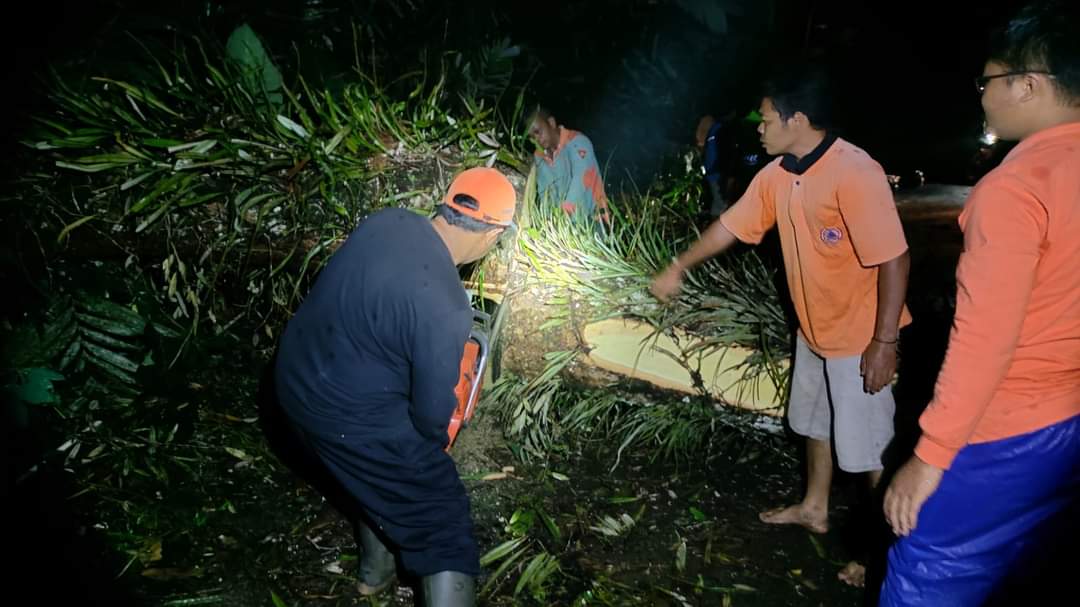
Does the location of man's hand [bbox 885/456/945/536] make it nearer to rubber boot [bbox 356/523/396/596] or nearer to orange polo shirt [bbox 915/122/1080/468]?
orange polo shirt [bbox 915/122/1080/468]

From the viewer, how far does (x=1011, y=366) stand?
1.76m

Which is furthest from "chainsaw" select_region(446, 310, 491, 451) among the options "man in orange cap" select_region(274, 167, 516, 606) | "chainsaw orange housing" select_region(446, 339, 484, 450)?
"man in orange cap" select_region(274, 167, 516, 606)

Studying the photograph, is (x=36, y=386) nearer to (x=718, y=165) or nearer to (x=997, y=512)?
(x=997, y=512)

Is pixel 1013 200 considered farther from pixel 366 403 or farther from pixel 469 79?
pixel 469 79

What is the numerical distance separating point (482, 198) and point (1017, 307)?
1.59 m

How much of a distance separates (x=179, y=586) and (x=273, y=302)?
1.71 metres

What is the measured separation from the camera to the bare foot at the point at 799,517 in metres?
3.22

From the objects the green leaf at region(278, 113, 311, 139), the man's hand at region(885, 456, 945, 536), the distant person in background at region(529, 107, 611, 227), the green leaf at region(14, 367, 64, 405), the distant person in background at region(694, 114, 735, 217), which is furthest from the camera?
the distant person in background at region(694, 114, 735, 217)

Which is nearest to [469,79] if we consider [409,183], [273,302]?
[409,183]

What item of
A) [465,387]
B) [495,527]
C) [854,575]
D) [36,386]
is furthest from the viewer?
[36,386]

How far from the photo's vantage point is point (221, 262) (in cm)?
386

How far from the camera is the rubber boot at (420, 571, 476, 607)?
2324 mm

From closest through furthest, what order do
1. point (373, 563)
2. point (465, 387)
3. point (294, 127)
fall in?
point (465, 387) → point (373, 563) → point (294, 127)

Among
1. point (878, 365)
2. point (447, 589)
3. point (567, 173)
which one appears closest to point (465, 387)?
Answer: point (447, 589)
